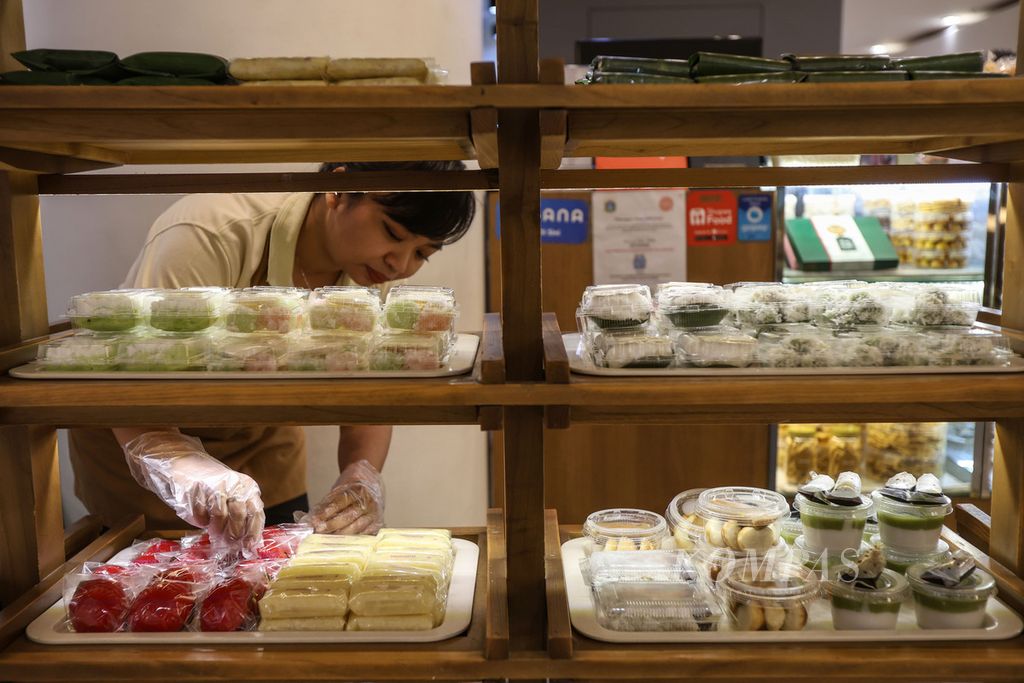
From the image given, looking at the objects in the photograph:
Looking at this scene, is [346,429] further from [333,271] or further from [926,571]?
[926,571]

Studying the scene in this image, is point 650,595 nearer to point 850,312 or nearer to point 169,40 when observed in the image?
point 850,312

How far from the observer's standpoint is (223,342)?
1.42 meters

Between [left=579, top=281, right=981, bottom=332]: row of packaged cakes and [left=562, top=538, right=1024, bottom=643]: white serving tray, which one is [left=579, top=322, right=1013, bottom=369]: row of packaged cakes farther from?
[left=562, top=538, right=1024, bottom=643]: white serving tray

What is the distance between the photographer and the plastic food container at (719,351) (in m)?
1.36

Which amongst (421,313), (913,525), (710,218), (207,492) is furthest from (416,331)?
(710,218)

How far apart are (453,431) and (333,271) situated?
43.8 inches

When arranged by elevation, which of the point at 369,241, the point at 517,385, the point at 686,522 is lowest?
the point at 686,522

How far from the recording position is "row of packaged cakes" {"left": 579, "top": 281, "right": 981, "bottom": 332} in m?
1.45

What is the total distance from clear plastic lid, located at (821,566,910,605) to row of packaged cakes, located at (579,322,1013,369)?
0.36m

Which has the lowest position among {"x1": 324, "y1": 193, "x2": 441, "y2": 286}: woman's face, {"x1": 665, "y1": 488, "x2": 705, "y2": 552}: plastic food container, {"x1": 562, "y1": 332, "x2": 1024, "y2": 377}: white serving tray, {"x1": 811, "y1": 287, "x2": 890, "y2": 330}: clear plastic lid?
{"x1": 665, "y1": 488, "x2": 705, "y2": 552}: plastic food container

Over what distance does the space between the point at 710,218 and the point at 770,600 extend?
2221 millimetres

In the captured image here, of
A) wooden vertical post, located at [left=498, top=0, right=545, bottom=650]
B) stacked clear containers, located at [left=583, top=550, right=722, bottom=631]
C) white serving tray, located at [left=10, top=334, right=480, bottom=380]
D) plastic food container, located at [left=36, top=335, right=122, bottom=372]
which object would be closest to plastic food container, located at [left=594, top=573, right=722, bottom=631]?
stacked clear containers, located at [left=583, top=550, right=722, bottom=631]

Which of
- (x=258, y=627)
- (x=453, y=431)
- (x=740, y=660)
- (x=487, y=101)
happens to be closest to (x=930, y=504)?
(x=740, y=660)

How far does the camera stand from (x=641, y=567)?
152cm
